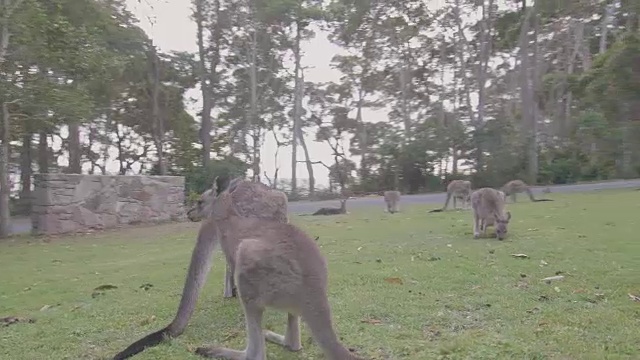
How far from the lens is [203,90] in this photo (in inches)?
1182

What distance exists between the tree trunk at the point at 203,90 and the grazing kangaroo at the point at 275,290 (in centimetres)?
2428

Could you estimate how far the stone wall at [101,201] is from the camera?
15891 mm

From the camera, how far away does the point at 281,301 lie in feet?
13.1

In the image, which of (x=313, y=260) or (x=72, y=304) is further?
(x=72, y=304)

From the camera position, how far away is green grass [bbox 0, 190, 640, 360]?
184 inches

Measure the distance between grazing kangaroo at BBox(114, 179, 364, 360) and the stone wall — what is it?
12651 millimetres

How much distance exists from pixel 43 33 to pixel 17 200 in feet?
35.1

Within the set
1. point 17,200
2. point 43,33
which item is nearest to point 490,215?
point 43,33

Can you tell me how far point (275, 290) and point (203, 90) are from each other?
27085mm

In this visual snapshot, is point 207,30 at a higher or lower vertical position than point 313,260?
higher

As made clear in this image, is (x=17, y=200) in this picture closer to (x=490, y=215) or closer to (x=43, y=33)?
(x=43, y=33)

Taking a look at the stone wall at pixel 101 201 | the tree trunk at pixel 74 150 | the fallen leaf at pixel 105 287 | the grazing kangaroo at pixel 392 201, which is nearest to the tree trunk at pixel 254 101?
the tree trunk at pixel 74 150

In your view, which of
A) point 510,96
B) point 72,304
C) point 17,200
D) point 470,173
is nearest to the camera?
point 72,304

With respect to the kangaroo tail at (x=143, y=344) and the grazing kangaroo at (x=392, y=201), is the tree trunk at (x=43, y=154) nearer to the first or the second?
the grazing kangaroo at (x=392, y=201)
